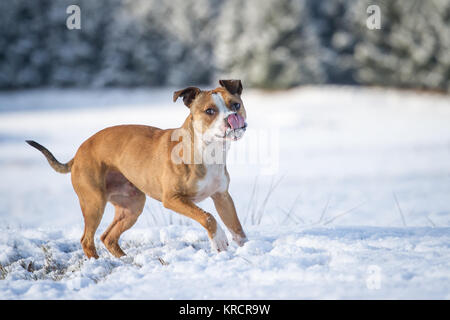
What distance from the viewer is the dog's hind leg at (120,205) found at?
14.9ft

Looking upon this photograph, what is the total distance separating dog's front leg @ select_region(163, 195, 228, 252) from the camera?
375 centimetres

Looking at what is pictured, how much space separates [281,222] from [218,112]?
2476mm

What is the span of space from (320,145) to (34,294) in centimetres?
1540

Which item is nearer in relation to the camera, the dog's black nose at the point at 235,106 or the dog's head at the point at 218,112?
the dog's head at the point at 218,112

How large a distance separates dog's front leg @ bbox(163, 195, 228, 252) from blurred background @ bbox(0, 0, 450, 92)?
30432mm

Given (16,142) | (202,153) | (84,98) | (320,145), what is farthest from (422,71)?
(202,153)

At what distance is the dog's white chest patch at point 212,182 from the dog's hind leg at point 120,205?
0.87 metres

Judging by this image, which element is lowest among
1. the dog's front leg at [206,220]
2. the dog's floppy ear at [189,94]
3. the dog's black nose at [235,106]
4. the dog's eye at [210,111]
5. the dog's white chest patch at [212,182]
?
the dog's front leg at [206,220]

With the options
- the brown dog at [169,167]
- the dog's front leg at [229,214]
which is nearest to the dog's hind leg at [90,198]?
the brown dog at [169,167]

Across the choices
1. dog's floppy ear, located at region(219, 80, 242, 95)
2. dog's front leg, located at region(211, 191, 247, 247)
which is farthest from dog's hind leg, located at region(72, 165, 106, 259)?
dog's floppy ear, located at region(219, 80, 242, 95)

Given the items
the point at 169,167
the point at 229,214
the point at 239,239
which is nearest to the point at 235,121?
the point at 169,167

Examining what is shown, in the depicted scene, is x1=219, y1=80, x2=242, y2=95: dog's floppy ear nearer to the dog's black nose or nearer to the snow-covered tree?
the dog's black nose

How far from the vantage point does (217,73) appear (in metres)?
39.0

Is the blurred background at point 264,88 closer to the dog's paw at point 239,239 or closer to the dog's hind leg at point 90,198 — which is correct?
the dog's paw at point 239,239
